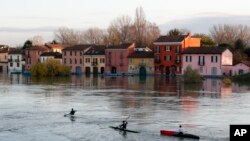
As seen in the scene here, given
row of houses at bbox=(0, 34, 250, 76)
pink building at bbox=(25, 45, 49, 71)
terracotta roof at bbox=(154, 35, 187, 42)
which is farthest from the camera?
pink building at bbox=(25, 45, 49, 71)

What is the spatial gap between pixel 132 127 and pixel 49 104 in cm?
1478

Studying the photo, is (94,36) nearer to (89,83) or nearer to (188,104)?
(89,83)

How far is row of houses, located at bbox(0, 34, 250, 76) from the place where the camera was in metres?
95.4

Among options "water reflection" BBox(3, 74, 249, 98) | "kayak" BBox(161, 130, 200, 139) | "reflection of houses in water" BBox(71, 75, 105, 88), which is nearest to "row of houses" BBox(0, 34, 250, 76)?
"water reflection" BBox(3, 74, 249, 98)

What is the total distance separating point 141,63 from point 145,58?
1.41 m

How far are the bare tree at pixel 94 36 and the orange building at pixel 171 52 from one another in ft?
179

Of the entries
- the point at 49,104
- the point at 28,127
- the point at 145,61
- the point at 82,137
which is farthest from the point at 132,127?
the point at 145,61

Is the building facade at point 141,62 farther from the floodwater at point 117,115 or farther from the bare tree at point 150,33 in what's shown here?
the floodwater at point 117,115

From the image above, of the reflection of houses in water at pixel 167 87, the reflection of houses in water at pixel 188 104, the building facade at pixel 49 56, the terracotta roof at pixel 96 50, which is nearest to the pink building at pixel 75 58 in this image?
the terracotta roof at pixel 96 50

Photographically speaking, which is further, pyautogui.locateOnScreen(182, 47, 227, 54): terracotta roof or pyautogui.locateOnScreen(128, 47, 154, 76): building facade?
pyautogui.locateOnScreen(128, 47, 154, 76): building facade

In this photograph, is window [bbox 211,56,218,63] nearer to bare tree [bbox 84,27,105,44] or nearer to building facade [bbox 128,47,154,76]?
building facade [bbox 128,47,154,76]

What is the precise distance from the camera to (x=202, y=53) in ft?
317

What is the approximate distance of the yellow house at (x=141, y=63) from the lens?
350 feet

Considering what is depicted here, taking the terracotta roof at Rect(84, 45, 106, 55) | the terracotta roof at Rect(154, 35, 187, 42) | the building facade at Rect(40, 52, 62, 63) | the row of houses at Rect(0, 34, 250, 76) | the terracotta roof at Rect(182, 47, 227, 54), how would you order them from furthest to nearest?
the building facade at Rect(40, 52, 62, 63), the terracotta roof at Rect(84, 45, 106, 55), the terracotta roof at Rect(154, 35, 187, 42), the row of houses at Rect(0, 34, 250, 76), the terracotta roof at Rect(182, 47, 227, 54)
